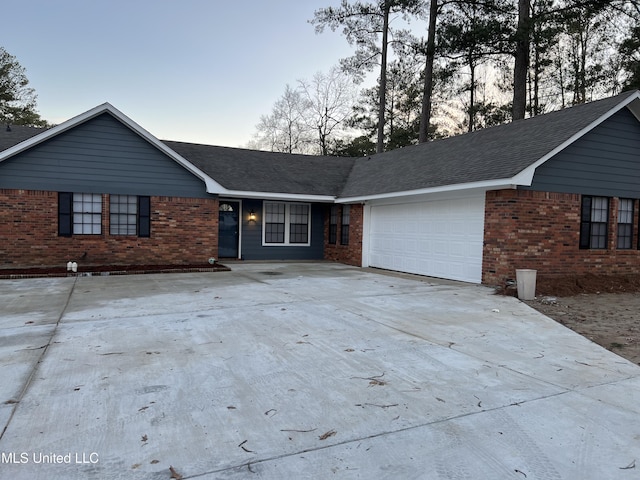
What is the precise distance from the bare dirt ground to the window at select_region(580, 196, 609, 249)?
992 millimetres

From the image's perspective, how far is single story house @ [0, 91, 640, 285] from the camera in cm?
1019

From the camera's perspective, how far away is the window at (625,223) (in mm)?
11531

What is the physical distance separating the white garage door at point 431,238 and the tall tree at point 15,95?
27740mm

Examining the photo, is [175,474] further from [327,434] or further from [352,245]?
[352,245]

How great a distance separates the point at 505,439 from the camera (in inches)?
115

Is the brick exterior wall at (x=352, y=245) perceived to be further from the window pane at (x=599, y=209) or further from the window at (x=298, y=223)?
the window pane at (x=599, y=209)

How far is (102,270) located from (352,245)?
825 cm

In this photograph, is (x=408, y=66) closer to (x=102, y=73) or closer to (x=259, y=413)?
(x=102, y=73)

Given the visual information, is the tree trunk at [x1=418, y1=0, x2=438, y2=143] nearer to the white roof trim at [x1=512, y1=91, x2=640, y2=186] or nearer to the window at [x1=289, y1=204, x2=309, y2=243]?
the window at [x1=289, y1=204, x2=309, y2=243]

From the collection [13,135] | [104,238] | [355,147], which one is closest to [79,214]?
[104,238]

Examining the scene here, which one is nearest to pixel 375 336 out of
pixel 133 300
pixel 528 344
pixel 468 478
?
pixel 528 344

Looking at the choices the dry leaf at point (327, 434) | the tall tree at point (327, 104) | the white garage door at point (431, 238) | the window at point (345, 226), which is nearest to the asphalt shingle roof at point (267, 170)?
the window at point (345, 226)

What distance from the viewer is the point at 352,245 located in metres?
15.7

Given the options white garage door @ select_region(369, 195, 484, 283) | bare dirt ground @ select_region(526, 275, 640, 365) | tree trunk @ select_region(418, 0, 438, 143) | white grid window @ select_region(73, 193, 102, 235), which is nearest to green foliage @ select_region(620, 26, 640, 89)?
tree trunk @ select_region(418, 0, 438, 143)
